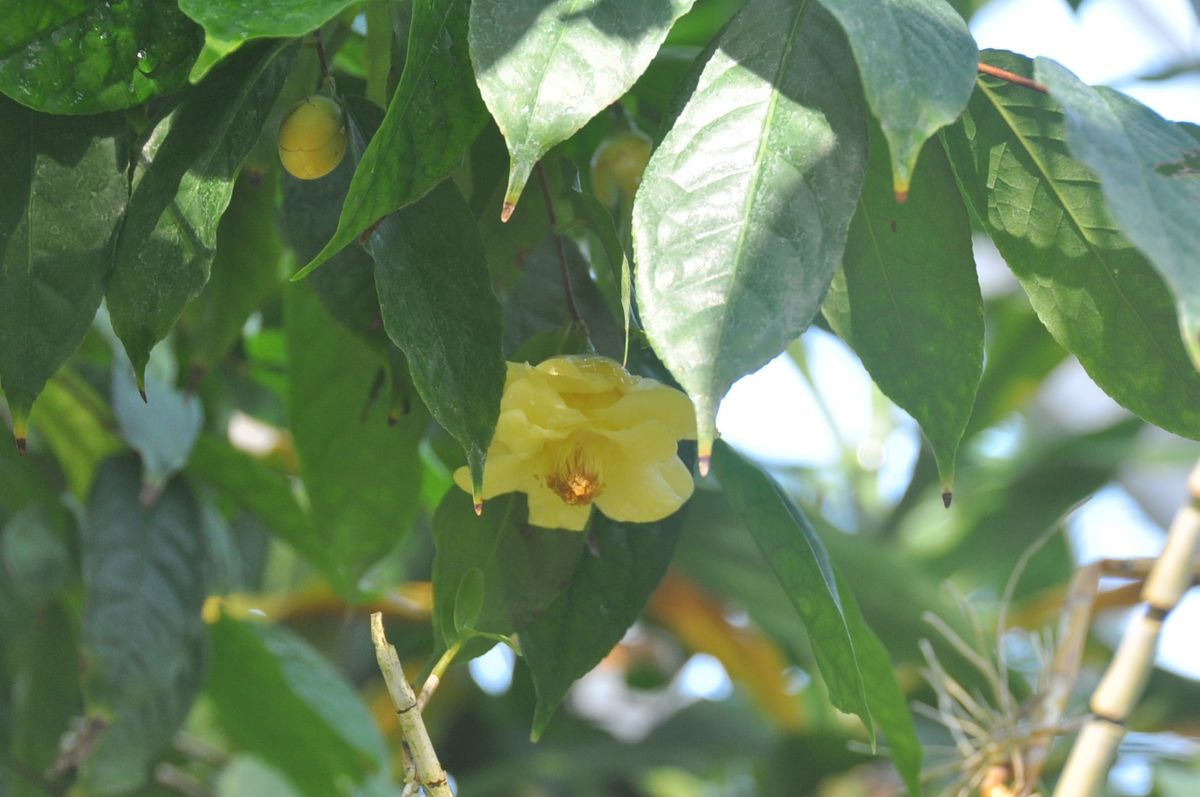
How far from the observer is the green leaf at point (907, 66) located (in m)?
0.38

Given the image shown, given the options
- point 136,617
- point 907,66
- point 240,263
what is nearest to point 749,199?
point 907,66

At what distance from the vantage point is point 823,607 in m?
0.52

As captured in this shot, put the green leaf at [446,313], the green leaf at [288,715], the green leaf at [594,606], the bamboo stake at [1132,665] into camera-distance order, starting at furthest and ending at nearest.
Answer: the green leaf at [288,715], the bamboo stake at [1132,665], the green leaf at [594,606], the green leaf at [446,313]

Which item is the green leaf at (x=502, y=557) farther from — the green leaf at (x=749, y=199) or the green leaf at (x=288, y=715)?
the green leaf at (x=288, y=715)

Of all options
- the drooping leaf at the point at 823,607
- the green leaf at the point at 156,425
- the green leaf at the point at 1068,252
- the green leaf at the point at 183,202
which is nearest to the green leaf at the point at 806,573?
the drooping leaf at the point at 823,607

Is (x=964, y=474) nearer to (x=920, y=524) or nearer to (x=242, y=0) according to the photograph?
(x=920, y=524)

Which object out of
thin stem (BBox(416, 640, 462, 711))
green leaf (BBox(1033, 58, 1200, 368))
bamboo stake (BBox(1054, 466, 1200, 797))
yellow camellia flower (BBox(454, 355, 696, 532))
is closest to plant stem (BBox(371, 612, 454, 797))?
thin stem (BBox(416, 640, 462, 711))

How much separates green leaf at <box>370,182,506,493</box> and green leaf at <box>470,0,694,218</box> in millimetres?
67

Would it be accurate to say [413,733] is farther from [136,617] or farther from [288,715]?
[288,715]

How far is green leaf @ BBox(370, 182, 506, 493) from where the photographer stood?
0.46 meters

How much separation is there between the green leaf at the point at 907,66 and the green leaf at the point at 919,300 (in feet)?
0.26

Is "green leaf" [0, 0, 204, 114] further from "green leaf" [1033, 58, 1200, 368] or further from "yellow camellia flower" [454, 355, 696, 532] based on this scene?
"green leaf" [1033, 58, 1200, 368]

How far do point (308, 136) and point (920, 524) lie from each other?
2.00m

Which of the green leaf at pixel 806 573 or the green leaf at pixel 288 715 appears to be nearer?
the green leaf at pixel 806 573
